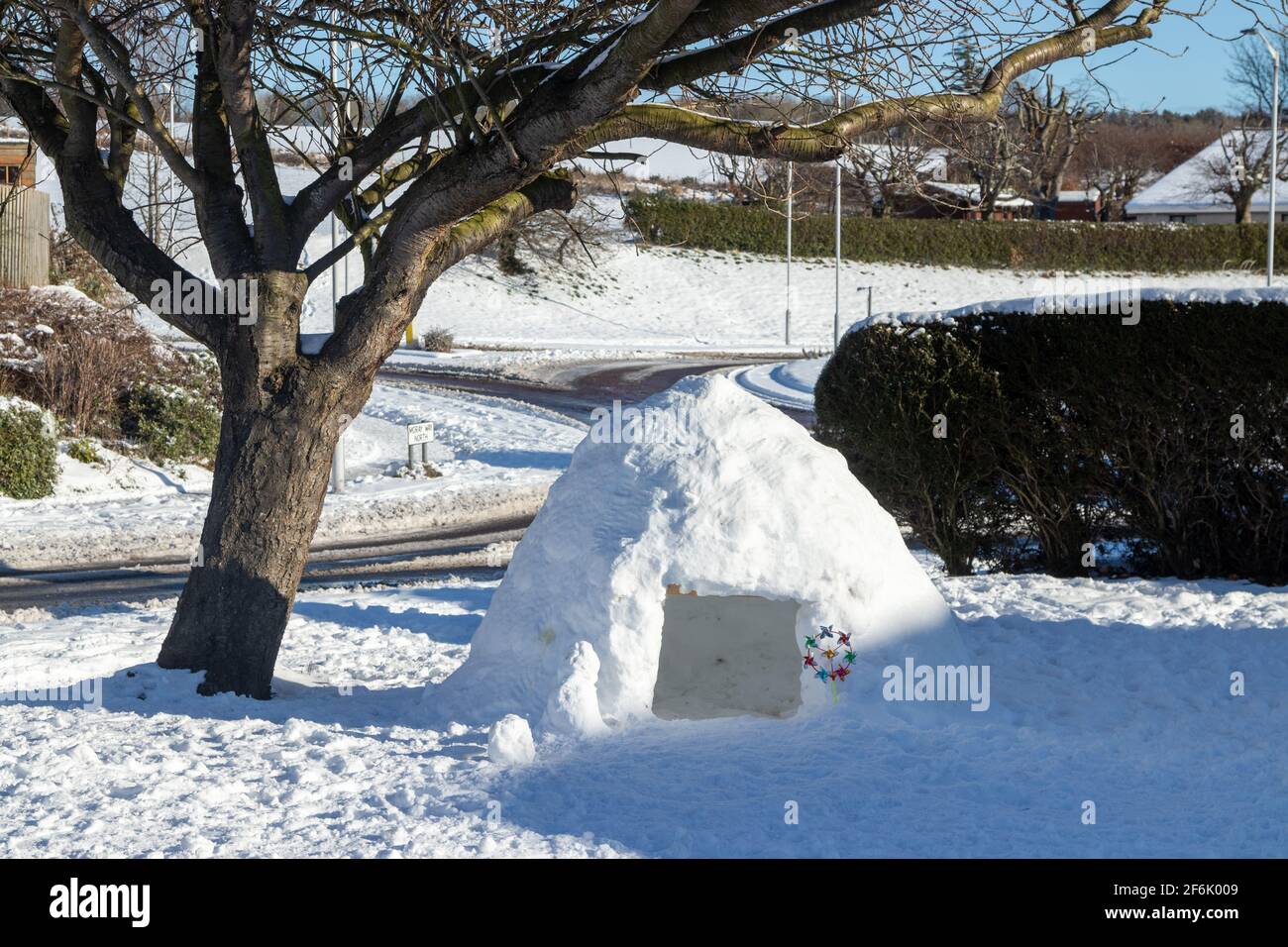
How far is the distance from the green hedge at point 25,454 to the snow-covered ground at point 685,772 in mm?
8402

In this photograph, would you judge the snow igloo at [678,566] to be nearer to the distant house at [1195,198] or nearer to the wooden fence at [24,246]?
the wooden fence at [24,246]

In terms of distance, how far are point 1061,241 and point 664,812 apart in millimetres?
52221

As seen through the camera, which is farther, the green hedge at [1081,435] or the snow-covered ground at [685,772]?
the green hedge at [1081,435]

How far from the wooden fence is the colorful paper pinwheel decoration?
17.3 meters

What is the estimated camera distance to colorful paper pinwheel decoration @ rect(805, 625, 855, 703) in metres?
6.13

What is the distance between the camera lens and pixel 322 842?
15.3 feet

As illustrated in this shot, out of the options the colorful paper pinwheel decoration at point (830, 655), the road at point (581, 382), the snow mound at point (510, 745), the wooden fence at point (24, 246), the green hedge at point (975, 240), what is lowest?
the snow mound at point (510, 745)

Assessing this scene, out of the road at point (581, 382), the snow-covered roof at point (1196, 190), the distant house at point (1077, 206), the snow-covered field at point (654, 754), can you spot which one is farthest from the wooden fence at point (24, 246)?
the distant house at point (1077, 206)

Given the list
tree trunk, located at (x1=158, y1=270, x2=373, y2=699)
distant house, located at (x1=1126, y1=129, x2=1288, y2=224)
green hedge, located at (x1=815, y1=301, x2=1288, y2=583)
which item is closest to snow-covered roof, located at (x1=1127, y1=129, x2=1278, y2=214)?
distant house, located at (x1=1126, y1=129, x2=1288, y2=224)

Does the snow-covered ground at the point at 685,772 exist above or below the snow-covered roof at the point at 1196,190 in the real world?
below

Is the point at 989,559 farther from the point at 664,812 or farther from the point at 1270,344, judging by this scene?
the point at 664,812

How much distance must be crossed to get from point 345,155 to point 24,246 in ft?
49.5

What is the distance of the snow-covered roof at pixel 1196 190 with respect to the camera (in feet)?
201
